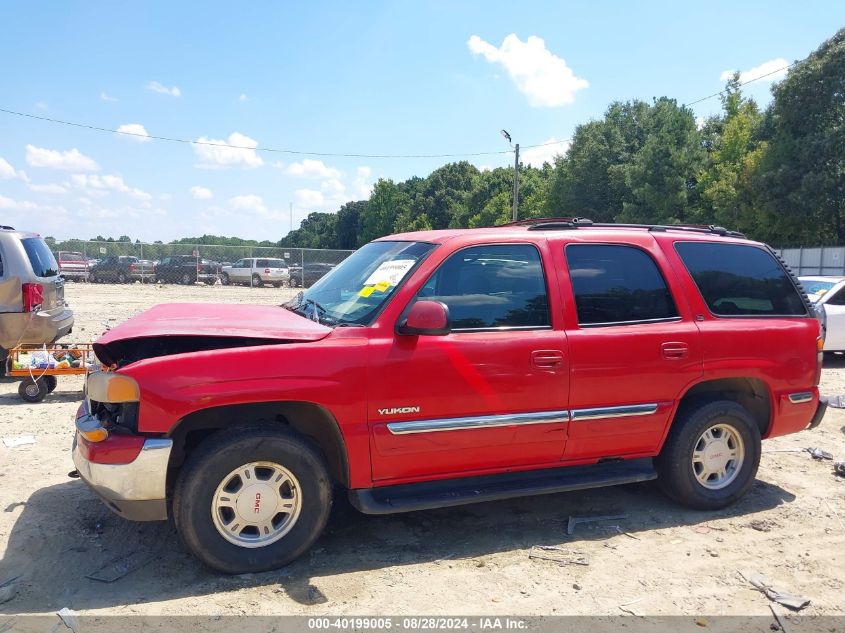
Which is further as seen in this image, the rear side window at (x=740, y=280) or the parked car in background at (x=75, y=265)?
the parked car in background at (x=75, y=265)

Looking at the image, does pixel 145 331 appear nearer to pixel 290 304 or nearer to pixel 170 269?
pixel 290 304

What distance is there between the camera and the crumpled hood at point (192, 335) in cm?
353

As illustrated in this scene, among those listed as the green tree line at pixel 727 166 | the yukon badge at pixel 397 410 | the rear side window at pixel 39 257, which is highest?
the green tree line at pixel 727 166

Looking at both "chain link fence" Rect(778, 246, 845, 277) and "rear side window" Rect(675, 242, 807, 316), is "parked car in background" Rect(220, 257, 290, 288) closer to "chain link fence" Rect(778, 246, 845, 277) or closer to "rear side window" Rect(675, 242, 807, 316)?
"chain link fence" Rect(778, 246, 845, 277)

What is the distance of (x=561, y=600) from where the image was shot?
3.42 metres

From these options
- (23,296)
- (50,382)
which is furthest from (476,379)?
(23,296)

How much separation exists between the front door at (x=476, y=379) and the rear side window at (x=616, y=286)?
0.28m

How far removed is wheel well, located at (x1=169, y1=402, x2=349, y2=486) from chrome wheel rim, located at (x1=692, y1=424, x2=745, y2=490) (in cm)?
260

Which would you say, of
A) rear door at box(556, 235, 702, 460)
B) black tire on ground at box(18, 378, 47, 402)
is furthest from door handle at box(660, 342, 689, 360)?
black tire on ground at box(18, 378, 47, 402)

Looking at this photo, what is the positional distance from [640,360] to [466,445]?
134 cm

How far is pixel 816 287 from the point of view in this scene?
451 inches

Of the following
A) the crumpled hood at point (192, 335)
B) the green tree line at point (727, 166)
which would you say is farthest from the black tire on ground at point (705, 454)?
the green tree line at point (727, 166)

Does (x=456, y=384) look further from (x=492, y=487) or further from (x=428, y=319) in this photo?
(x=492, y=487)

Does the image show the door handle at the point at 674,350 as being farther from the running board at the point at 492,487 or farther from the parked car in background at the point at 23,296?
the parked car in background at the point at 23,296
